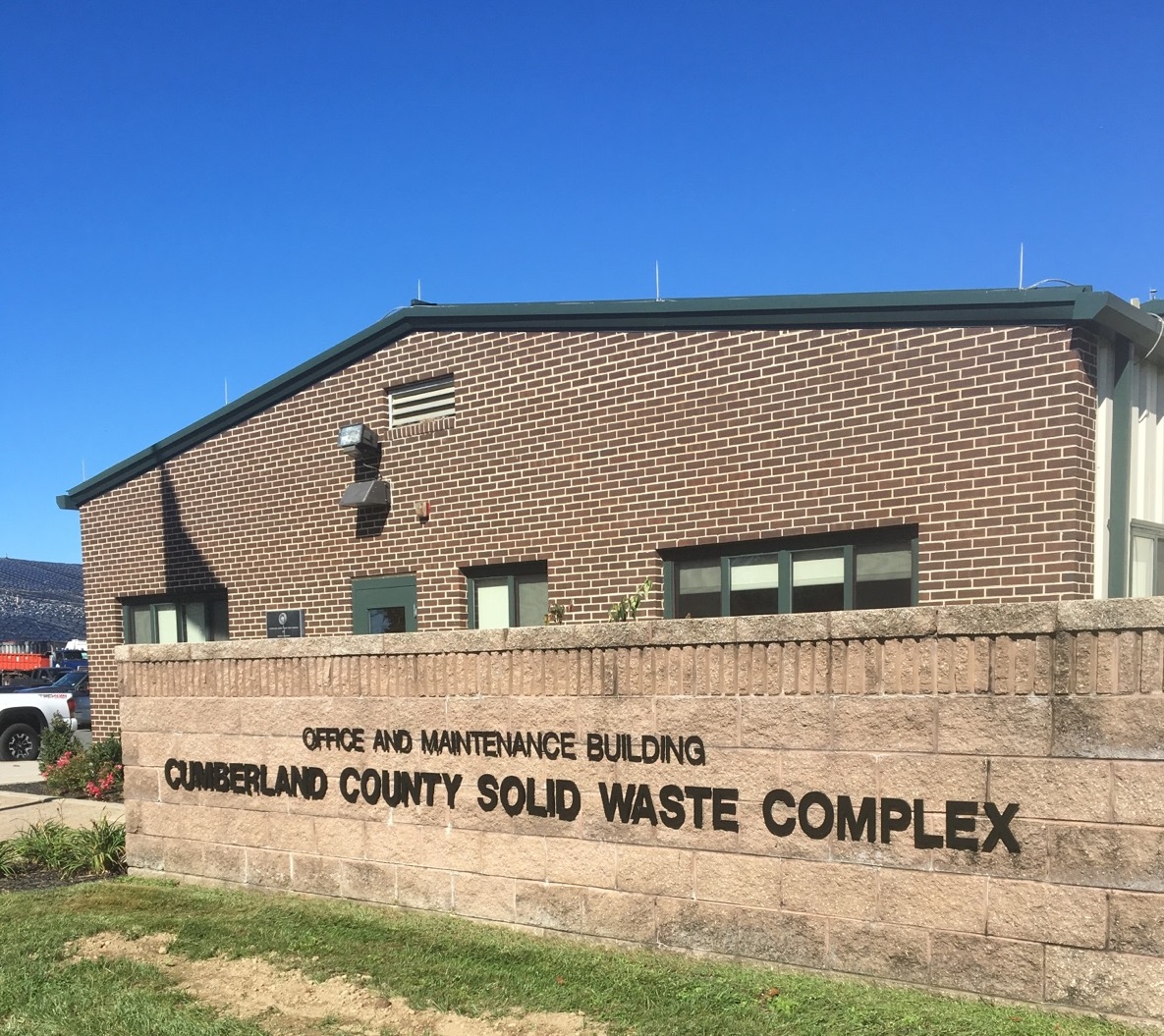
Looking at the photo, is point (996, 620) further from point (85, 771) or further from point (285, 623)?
point (85, 771)

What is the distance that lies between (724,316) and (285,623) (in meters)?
6.42

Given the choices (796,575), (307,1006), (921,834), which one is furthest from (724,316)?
(307,1006)

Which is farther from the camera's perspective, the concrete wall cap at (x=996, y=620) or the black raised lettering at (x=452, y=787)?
the black raised lettering at (x=452, y=787)

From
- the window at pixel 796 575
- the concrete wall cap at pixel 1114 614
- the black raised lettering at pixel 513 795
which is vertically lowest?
the black raised lettering at pixel 513 795

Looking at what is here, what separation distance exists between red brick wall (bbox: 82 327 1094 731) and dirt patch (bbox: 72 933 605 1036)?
452cm

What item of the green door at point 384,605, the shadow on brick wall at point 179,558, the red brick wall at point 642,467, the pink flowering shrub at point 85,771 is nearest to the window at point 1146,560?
the red brick wall at point 642,467

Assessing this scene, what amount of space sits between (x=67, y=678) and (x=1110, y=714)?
19.1 m

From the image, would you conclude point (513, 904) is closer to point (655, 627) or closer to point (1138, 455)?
point (655, 627)

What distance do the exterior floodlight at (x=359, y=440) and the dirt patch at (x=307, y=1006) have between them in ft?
20.0

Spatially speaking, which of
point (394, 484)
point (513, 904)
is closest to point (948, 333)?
point (513, 904)

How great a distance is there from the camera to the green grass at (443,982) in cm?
439

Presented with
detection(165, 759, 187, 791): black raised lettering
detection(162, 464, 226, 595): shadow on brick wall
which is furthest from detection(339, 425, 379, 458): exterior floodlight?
detection(165, 759, 187, 791): black raised lettering

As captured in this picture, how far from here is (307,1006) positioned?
4.91 metres

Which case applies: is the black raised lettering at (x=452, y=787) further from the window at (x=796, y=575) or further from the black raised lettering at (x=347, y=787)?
the window at (x=796, y=575)
